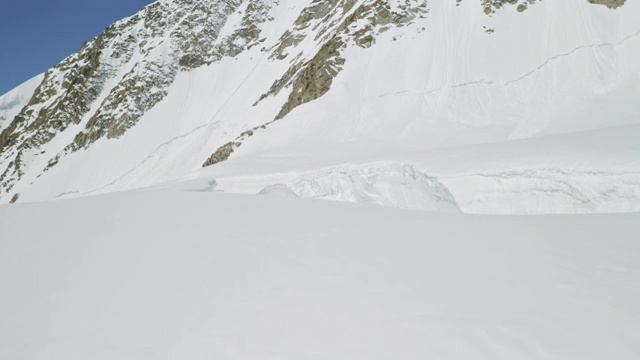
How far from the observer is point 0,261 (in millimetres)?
4012

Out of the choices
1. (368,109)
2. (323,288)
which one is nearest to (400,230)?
(323,288)

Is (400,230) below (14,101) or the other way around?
below

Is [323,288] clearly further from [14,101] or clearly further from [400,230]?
[14,101]

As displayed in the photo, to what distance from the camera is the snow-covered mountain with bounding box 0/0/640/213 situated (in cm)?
868

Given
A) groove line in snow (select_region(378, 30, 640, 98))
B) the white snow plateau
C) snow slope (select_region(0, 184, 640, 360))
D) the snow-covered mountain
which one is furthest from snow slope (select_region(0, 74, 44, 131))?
snow slope (select_region(0, 184, 640, 360))

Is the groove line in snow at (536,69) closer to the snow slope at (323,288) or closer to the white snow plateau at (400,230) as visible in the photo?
the white snow plateau at (400,230)

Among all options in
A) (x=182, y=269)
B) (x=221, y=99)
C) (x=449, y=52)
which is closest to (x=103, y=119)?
(x=221, y=99)

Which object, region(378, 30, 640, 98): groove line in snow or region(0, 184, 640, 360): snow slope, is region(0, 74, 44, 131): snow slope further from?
region(0, 184, 640, 360): snow slope

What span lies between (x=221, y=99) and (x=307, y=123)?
2558cm

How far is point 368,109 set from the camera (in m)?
21.6

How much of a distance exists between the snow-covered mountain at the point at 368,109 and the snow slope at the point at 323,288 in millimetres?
3600

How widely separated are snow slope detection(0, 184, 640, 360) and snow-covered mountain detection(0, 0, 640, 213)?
11.8 feet

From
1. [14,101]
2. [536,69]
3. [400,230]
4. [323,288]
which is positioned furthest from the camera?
[14,101]

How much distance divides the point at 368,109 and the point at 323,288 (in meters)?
19.3
